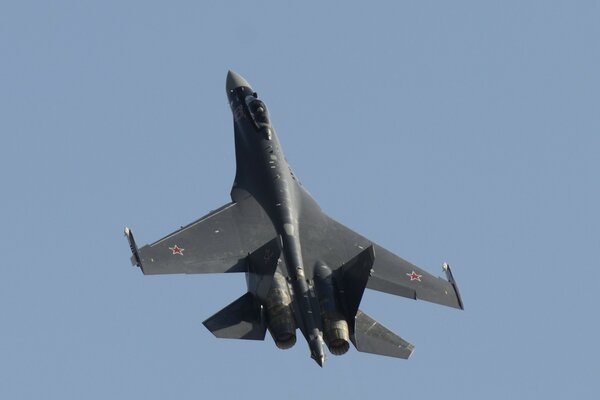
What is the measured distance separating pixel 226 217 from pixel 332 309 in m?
9.13

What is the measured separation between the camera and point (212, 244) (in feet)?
226

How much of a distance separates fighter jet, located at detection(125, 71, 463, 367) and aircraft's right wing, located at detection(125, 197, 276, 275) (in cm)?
4

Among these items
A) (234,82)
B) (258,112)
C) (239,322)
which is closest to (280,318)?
(239,322)

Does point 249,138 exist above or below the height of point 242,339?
above

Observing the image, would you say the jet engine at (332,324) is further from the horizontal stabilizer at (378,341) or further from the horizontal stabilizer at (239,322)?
the horizontal stabilizer at (239,322)

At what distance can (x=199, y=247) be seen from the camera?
68812 millimetres

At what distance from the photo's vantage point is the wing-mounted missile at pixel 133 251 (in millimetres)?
67062

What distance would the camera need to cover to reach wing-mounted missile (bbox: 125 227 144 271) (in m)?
67.1

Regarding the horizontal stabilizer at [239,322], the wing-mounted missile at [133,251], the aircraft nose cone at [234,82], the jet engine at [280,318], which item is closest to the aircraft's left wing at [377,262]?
the jet engine at [280,318]

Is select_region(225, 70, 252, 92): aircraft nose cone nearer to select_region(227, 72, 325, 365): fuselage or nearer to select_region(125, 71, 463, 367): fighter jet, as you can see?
select_region(227, 72, 325, 365): fuselage

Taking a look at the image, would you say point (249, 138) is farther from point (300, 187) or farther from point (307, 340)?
point (307, 340)

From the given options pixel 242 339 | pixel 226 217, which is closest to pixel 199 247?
pixel 226 217

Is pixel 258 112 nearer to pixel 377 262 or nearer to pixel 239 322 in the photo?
pixel 377 262

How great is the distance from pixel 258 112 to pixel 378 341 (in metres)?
17.5
